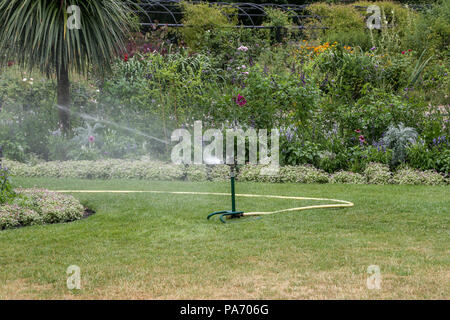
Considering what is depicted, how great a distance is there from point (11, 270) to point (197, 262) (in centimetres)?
135

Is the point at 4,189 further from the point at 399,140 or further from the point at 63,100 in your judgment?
the point at 399,140

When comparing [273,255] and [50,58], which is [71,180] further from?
[273,255]

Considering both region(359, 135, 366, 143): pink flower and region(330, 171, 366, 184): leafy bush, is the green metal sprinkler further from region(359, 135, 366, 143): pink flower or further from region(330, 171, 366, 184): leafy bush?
region(359, 135, 366, 143): pink flower

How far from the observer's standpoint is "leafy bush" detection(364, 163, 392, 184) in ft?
23.4

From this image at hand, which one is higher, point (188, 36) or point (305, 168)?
point (188, 36)

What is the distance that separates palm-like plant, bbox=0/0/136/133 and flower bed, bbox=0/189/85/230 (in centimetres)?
310

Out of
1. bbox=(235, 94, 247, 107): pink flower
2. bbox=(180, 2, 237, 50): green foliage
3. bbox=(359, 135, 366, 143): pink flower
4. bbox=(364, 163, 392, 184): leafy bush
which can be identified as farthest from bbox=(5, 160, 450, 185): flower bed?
bbox=(180, 2, 237, 50): green foliage

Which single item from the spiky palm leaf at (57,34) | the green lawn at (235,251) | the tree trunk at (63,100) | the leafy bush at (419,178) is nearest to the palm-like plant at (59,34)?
the spiky palm leaf at (57,34)

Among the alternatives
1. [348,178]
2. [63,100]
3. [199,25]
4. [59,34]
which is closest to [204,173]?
[348,178]

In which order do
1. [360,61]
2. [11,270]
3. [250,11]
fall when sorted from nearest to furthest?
[11,270] < [360,61] < [250,11]

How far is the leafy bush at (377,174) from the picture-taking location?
712 cm

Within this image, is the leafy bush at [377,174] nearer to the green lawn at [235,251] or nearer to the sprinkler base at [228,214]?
the green lawn at [235,251]
